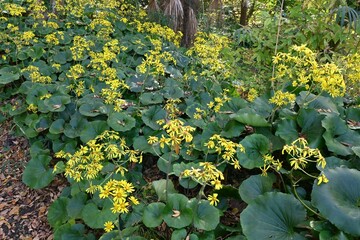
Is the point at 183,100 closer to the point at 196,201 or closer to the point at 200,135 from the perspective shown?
the point at 200,135

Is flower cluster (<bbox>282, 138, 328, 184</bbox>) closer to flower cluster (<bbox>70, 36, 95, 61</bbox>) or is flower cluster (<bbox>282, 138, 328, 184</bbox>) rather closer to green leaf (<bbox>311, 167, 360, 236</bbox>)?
green leaf (<bbox>311, 167, 360, 236</bbox>)

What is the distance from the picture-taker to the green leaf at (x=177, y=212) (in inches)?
73.7

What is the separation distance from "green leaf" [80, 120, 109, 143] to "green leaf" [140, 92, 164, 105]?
1.78 ft

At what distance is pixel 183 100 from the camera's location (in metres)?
3.46

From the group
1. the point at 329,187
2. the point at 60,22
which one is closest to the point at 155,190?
the point at 329,187

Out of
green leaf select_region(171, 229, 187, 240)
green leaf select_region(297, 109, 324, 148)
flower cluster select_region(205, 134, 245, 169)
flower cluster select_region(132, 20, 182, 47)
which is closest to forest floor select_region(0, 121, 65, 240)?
green leaf select_region(171, 229, 187, 240)

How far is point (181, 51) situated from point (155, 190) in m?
2.82

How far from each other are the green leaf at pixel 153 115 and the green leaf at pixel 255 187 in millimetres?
1129

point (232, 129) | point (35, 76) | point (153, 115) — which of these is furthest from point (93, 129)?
point (232, 129)

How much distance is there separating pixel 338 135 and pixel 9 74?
3.51 meters

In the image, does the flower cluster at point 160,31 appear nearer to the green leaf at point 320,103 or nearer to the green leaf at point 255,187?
the green leaf at point 320,103

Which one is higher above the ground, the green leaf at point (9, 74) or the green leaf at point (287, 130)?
the green leaf at point (287, 130)

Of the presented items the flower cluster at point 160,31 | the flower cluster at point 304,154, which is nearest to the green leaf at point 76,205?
the flower cluster at point 304,154

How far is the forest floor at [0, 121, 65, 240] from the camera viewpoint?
2.63 m
